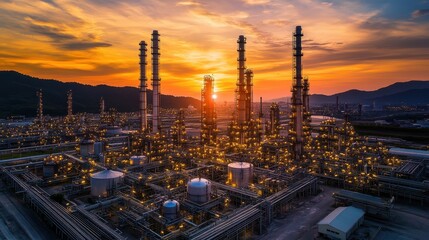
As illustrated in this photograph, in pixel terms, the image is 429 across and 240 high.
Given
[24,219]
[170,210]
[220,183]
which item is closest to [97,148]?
[24,219]

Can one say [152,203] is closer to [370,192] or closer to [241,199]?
[241,199]

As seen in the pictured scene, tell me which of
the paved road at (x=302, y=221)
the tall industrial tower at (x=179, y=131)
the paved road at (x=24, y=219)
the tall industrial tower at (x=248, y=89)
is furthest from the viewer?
the tall industrial tower at (x=179, y=131)

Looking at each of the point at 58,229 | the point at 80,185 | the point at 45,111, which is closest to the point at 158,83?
the point at 80,185

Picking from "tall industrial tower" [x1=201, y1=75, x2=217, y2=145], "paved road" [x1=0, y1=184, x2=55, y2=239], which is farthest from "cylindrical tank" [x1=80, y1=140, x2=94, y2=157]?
"tall industrial tower" [x1=201, y1=75, x2=217, y2=145]

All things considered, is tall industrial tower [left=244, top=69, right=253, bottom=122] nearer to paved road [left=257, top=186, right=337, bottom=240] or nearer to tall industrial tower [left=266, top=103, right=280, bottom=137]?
tall industrial tower [left=266, top=103, right=280, bottom=137]

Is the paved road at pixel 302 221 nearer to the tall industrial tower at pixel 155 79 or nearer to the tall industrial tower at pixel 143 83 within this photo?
the tall industrial tower at pixel 155 79

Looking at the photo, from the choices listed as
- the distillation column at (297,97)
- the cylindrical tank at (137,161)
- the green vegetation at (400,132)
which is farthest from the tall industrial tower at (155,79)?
the green vegetation at (400,132)
